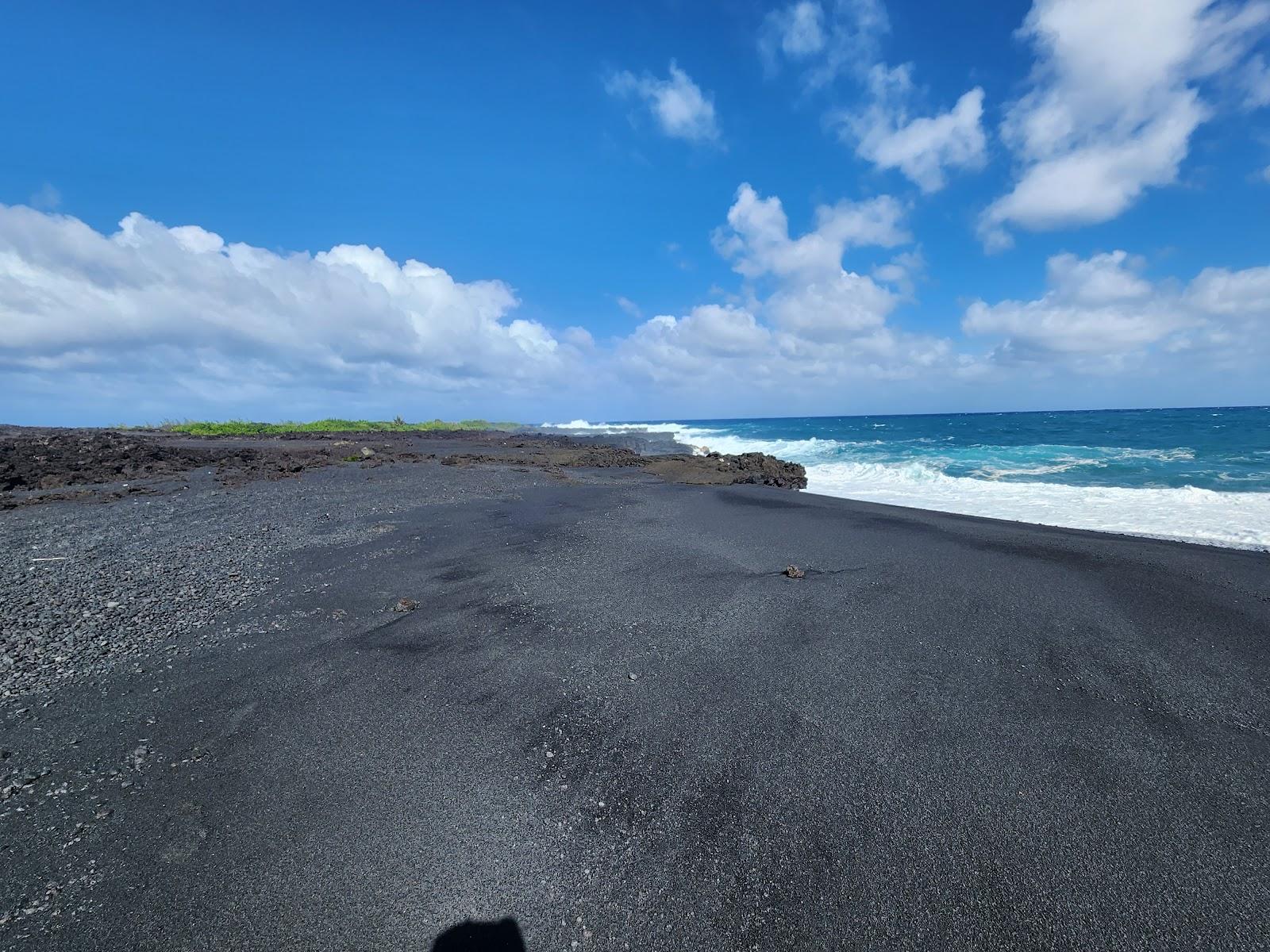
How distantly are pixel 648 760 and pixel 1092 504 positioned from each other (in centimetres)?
1448

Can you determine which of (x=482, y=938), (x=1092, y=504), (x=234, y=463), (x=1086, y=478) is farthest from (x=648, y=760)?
(x=1086, y=478)

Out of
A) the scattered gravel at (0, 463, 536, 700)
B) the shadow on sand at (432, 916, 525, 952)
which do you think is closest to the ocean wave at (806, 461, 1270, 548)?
the shadow on sand at (432, 916, 525, 952)

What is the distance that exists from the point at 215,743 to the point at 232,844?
97 centimetres

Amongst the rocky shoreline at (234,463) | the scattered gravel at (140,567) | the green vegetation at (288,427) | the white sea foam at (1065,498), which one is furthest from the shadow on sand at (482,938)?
the green vegetation at (288,427)

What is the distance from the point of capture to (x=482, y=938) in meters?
2.21

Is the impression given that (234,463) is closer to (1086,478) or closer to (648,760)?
(648,760)

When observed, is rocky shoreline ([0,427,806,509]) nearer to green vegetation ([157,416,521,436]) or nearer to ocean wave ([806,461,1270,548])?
ocean wave ([806,461,1270,548])

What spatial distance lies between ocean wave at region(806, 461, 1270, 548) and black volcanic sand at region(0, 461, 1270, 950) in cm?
394

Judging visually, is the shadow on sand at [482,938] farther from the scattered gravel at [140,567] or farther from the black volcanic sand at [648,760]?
the scattered gravel at [140,567]

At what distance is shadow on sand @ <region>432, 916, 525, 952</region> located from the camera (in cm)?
218

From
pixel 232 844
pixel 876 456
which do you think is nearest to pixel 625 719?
pixel 232 844

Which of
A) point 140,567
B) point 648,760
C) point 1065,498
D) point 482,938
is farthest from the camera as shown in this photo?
point 1065,498

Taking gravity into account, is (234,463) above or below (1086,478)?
above

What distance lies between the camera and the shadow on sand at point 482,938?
2.18 meters
